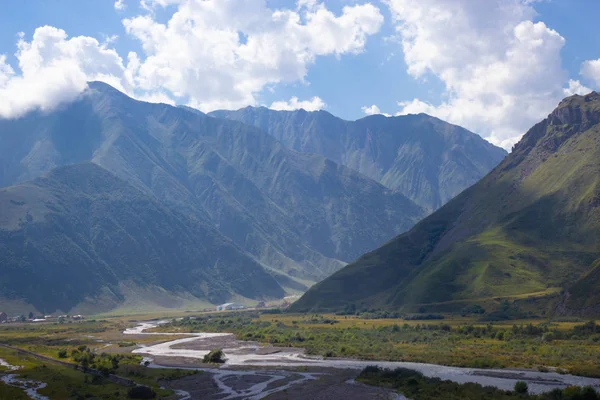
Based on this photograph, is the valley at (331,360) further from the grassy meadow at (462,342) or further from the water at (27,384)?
the water at (27,384)

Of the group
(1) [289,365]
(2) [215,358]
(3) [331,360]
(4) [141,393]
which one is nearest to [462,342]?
(3) [331,360]

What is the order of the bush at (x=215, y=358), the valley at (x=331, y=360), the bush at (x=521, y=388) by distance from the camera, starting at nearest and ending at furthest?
the bush at (x=521, y=388)
the valley at (x=331, y=360)
the bush at (x=215, y=358)

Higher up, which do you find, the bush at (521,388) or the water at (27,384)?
the water at (27,384)

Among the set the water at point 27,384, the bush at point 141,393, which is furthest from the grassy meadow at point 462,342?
the water at point 27,384


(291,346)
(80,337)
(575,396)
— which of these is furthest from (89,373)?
(80,337)

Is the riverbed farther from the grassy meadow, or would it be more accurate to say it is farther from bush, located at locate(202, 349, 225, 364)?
the grassy meadow

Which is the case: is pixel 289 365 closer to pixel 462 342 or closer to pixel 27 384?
pixel 462 342

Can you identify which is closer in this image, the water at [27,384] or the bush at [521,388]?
the bush at [521,388]

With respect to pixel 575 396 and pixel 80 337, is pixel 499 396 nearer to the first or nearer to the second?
pixel 575 396
